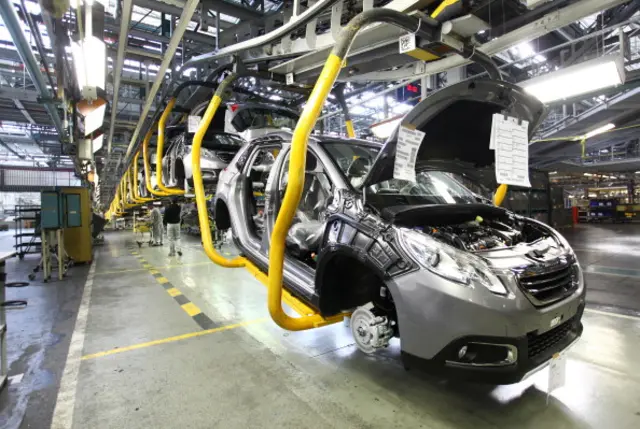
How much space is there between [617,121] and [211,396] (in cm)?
952

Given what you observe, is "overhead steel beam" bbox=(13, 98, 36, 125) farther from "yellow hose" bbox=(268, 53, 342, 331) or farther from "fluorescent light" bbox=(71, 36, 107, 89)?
"yellow hose" bbox=(268, 53, 342, 331)

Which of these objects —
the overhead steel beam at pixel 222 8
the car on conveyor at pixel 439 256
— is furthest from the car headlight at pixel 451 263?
the overhead steel beam at pixel 222 8

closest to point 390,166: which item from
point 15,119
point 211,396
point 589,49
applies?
point 211,396

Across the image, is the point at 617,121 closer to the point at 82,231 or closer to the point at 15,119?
the point at 82,231

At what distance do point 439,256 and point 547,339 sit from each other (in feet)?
2.49

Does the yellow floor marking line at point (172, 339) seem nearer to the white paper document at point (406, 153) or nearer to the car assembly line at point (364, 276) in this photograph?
the car assembly line at point (364, 276)

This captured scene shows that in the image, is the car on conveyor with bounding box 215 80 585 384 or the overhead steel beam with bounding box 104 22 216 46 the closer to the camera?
the car on conveyor with bounding box 215 80 585 384

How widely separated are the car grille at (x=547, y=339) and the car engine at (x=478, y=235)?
0.52 metres

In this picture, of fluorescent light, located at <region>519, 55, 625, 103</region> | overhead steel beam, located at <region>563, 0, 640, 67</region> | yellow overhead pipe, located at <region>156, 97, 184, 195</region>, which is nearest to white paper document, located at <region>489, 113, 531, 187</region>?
fluorescent light, located at <region>519, 55, 625, 103</region>

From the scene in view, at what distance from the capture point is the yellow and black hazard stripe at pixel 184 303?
11.9ft

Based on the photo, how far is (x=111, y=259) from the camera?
339 inches

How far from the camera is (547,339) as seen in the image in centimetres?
183

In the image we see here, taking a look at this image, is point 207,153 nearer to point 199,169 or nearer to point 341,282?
point 199,169

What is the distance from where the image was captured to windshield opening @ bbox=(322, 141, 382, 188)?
2.49 meters
